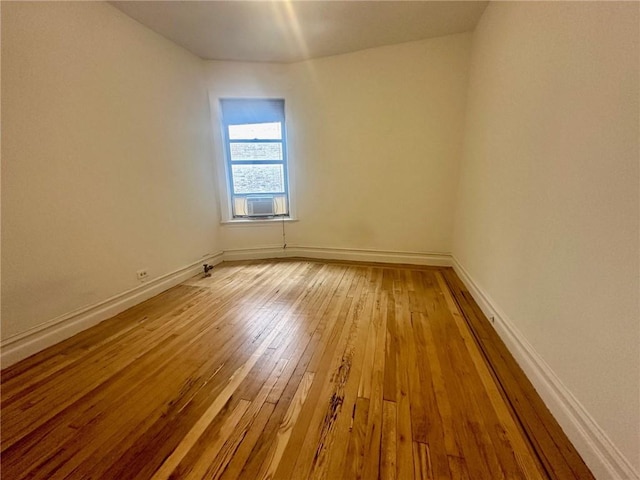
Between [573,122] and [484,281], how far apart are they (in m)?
1.38

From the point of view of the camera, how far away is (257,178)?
3654mm

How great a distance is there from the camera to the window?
3.44m

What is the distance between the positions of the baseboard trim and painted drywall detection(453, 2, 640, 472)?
53.3 inches

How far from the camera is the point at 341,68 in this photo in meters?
3.16

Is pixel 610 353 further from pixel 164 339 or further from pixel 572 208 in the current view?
pixel 164 339

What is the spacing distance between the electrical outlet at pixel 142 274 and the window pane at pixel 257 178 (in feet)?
5.42

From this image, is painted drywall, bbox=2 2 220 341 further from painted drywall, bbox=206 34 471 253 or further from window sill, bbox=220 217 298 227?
painted drywall, bbox=206 34 471 253

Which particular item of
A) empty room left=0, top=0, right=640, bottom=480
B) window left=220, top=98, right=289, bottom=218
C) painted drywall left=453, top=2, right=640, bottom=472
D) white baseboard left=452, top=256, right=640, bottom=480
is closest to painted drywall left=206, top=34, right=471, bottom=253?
empty room left=0, top=0, right=640, bottom=480

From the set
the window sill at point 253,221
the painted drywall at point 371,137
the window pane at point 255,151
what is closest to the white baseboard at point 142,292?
the painted drywall at point 371,137

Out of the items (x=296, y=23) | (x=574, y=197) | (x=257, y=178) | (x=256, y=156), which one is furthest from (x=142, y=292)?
(x=574, y=197)

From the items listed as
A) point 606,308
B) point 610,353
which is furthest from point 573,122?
point 610,353

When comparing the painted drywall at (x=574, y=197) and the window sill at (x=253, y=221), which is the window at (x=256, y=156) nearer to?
the window sill at (x=253, y=221)

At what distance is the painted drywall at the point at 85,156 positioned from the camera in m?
1.58

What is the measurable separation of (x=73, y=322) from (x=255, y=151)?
269 centimetres
